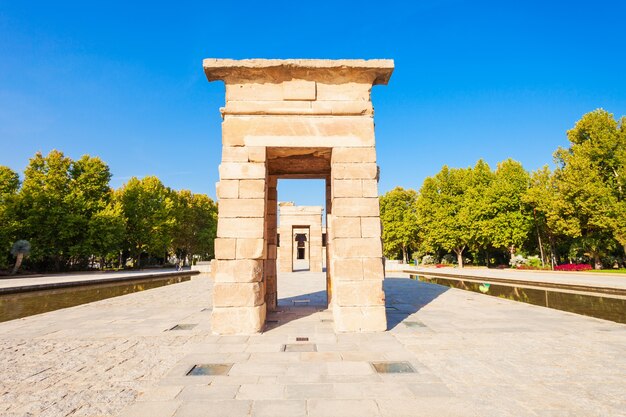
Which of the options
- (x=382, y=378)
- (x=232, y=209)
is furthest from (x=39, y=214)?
(x=382, y=378)

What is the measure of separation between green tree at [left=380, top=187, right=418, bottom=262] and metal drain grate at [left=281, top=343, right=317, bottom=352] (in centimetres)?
4611

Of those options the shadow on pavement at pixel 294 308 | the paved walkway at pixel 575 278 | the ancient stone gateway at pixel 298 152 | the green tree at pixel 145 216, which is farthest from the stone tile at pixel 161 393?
the green tree at pixel 145 216

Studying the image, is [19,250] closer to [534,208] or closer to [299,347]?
[299,347]

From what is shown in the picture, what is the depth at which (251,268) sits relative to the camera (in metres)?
7.01

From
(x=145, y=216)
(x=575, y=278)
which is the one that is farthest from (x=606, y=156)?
(x=145, y=216)

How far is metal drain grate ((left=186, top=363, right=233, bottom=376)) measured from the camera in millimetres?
4422

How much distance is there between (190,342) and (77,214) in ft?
105

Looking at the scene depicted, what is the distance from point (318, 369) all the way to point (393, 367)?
111 cm

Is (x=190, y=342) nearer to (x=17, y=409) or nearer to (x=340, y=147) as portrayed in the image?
(x=17, y=409)

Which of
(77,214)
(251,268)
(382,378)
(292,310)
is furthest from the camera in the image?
(77,214)

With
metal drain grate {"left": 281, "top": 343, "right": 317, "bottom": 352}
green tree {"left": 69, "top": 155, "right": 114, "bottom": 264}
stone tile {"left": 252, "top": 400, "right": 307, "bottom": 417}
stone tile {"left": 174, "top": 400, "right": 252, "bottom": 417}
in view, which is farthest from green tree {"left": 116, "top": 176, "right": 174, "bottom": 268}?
stone tile {"left": 252, "top": 400, "right": 307, "bottom": 417}

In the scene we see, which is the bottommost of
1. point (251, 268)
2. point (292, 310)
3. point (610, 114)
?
point (292, 310)

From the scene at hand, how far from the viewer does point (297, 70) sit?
25.0 feet

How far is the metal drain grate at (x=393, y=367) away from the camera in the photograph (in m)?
4.43
